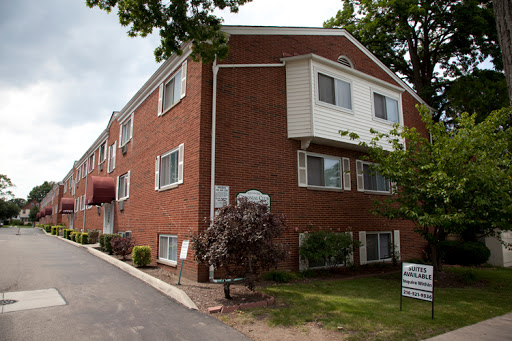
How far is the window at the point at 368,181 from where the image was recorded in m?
12.9

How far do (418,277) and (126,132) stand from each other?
15963 mm

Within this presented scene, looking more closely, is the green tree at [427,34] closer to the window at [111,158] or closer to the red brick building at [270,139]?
the red brick building at [270,139]

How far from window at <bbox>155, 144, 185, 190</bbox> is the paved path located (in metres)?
3.28

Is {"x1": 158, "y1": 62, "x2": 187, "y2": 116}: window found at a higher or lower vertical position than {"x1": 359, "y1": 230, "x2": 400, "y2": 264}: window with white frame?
higher

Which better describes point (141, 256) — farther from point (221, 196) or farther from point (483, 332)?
point (483, 332)

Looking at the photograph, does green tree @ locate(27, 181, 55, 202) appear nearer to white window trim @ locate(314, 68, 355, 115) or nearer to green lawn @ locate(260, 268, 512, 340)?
white window trim @ locate(314, 68, 355, 115)

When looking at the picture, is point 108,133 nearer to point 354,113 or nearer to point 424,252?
point 354,113

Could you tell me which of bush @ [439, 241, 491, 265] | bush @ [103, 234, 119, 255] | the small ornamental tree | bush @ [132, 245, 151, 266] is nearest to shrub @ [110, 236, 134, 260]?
bush @ [103, 234, 119, 255]

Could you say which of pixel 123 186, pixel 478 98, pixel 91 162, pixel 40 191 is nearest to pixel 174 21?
pixel 123 186

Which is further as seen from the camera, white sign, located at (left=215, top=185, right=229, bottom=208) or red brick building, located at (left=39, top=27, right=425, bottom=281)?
red brick building, located at (left=39, top=27, right=425, bottom=281)

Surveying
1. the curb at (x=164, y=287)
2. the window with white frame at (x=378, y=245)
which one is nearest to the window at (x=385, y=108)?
the window with white frame at (x=378, y=245)

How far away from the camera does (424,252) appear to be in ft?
48.3

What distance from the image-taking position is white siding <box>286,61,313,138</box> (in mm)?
11070

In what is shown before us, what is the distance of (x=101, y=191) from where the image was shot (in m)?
18.3
